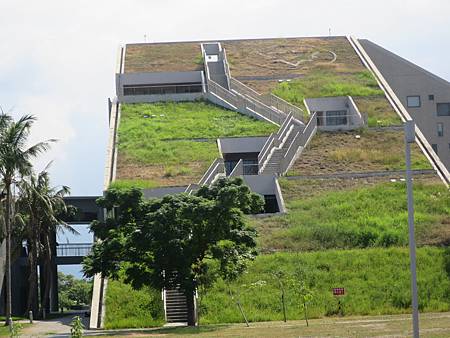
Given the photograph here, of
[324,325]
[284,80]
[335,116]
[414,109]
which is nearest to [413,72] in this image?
[414,109]

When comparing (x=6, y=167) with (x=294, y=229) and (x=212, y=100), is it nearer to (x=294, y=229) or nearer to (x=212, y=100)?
(x=294, y=229)

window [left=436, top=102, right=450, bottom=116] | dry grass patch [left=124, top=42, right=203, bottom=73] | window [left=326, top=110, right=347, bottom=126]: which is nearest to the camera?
window [left=326, top=110, right=347, bottom=126]

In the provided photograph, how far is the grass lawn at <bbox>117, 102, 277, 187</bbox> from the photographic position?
5612cm

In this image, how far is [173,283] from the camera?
34.9 meters

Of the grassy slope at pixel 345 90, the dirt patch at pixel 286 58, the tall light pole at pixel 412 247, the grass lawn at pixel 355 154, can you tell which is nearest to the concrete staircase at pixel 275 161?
the grass lawn at pixel 355 154

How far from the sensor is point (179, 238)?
34.6m

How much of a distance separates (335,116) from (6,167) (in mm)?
29632

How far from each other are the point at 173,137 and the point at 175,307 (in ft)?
77.0

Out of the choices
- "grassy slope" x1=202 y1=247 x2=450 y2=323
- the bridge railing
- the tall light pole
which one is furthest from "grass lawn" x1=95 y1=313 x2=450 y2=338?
the bridge railing

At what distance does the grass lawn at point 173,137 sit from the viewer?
56.1 meters

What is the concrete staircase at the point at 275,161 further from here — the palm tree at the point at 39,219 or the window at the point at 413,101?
the window at the point at 413,101

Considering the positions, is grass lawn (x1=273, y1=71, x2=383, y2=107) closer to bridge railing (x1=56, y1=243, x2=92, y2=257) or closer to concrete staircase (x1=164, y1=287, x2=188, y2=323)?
bridge railing (x1=56, y1=243, x2=92, y2=257)

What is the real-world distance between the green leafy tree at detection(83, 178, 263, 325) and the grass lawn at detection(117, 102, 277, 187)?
16927mm

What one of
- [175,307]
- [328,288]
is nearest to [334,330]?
[328,288]
